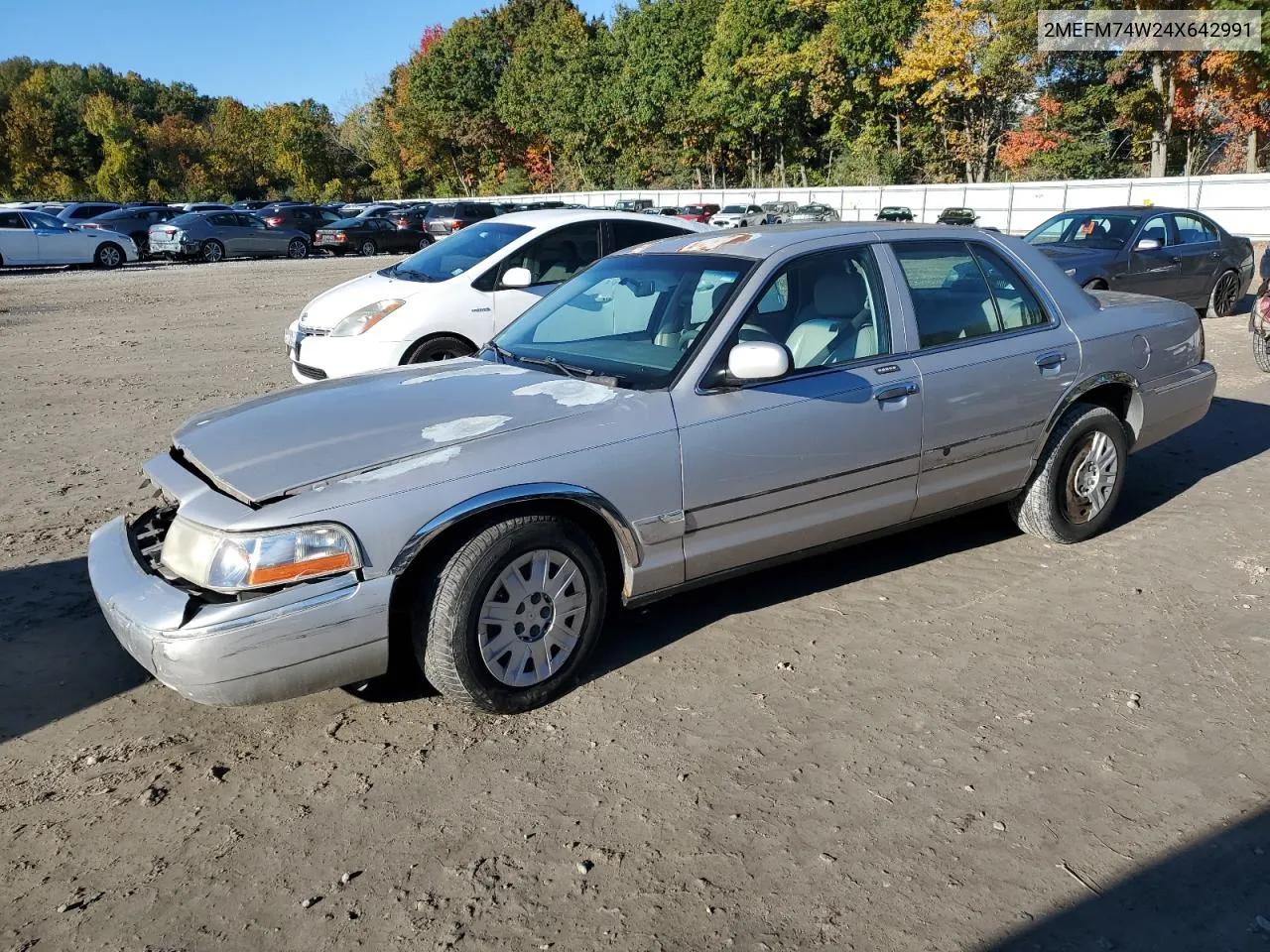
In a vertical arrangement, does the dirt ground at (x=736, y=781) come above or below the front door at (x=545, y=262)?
below

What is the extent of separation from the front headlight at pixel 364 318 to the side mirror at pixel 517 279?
925 millimetres

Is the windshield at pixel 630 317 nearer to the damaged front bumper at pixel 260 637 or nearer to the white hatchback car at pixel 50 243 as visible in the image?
the damaged front bumper at pixel 260 637

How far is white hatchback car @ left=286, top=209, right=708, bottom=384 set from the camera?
26.1 feet

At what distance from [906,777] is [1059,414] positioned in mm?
2514

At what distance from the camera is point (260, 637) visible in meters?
3.12

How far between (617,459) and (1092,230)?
11.3 m

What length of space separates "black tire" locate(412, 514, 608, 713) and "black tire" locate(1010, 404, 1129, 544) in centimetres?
265

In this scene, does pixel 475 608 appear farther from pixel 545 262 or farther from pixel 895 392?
pixel 545 262

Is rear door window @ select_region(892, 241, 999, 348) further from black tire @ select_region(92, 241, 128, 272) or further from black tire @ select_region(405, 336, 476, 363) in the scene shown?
black tire @ select_region(92, 241, 128, 272)

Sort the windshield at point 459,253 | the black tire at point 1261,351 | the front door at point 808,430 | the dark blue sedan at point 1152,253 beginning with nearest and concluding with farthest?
the front door at point 808,430 → the windshield at point 459,253 → the black tire at point 1261,351 → the dark blue sedan at point 1152,253

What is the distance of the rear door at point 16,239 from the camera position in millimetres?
25337

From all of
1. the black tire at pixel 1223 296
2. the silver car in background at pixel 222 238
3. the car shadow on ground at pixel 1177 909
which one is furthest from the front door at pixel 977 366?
the silver car in background at pixel 222 238

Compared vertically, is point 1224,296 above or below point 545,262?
below

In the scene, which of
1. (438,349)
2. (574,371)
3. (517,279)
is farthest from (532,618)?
(438,349)
